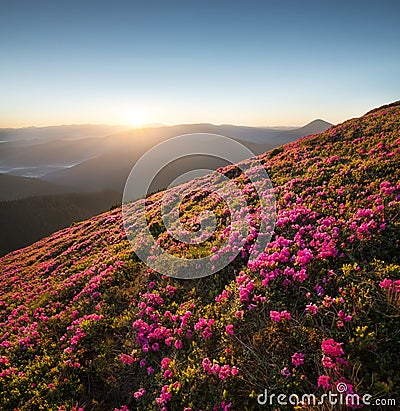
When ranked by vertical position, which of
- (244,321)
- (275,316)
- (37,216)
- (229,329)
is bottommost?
(37,216)

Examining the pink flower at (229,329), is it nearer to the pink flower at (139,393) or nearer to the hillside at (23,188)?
the pink flower at (139,393)

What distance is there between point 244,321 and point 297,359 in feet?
6.04

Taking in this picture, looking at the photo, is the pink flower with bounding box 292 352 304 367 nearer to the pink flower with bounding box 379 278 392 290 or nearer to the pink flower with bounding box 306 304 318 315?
the pink flower with bounding box 306 304 318 315

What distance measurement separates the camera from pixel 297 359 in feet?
19.4

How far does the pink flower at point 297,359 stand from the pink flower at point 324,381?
58 centimetres

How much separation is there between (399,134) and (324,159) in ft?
15.5

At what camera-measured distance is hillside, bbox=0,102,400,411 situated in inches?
231

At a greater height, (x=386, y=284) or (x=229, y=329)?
(x=386, y=284)

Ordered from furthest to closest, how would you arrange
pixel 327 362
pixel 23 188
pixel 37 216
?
pixel 23 188, pixel 37 216, pixel 327 362

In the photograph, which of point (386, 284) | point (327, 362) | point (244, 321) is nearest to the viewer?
point (327, 362)

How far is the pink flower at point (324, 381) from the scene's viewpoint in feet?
17.0

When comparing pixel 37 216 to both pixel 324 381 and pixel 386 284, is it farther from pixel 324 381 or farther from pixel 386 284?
pixel 386 284

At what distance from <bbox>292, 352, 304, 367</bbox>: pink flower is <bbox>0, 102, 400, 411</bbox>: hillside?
26 millimetres

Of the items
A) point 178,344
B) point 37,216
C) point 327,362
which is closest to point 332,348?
point 327,362
